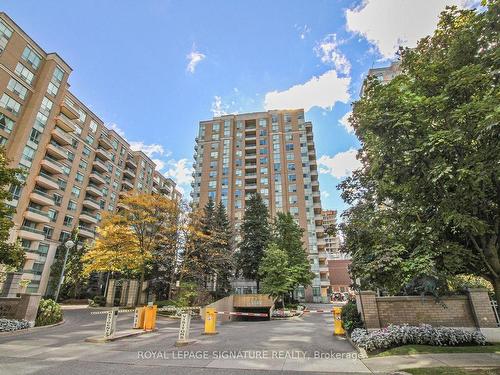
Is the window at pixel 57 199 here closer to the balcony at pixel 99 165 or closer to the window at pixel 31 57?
the balcony at pixel 99 165

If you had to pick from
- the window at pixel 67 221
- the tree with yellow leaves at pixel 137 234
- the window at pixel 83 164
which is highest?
the window at pixel 83 164

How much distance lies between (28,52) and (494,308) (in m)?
52.4

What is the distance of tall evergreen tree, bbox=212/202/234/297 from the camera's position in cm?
2952

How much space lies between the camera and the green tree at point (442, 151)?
595 cm

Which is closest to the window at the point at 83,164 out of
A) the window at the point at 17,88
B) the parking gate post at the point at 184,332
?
the window at the point at 17,88

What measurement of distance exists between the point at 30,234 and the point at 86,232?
10919 millimetres

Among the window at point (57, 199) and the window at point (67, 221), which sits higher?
the window at point (57, 199)

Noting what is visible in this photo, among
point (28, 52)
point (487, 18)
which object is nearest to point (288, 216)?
point (487, 18)

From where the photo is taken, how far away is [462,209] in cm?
697

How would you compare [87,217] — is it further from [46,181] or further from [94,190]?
[46,181]

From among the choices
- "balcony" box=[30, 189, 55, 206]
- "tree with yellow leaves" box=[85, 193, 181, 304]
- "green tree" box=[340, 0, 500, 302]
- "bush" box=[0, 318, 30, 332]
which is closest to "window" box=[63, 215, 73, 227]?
"balcony" box=[30, 189, 55, 206]

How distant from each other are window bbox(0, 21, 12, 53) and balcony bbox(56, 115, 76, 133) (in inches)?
412

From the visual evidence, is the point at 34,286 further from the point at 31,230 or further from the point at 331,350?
the point at 331,350

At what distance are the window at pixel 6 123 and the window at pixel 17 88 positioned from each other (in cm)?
370
